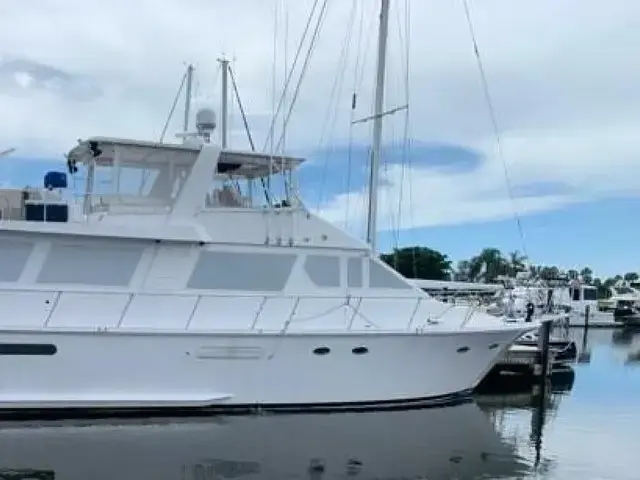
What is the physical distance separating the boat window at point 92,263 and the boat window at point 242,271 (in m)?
1.13

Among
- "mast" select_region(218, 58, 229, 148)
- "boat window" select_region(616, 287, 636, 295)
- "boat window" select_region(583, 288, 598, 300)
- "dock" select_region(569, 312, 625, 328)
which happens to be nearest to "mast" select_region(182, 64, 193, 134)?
"mast" select_region(218, 58, 229, 148)

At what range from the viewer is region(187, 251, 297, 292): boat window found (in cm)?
1498

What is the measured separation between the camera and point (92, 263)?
1440cm

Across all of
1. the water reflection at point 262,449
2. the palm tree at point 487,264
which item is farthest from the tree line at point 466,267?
the water reflection at point 262,449

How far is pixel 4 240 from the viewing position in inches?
550

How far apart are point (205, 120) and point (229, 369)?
4.82 metres

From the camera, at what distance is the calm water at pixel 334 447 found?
37.3 feet

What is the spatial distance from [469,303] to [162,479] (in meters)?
8.74

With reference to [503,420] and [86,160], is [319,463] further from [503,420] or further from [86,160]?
[86,160]

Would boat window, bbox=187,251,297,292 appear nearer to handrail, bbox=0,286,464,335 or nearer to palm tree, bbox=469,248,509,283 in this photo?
handrail, bbox=0,286,464,335

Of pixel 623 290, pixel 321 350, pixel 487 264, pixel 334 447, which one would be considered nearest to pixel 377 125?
pixel 321 350

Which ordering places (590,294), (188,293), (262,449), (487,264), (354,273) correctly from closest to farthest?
(262,449) < (188,293) < (354,273) < (590,294) < (487,264)

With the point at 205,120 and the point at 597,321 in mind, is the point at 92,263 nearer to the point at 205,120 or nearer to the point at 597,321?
the point at 205,120

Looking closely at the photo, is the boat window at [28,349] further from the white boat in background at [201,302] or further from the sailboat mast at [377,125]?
the sailboat mast at [377,125]
